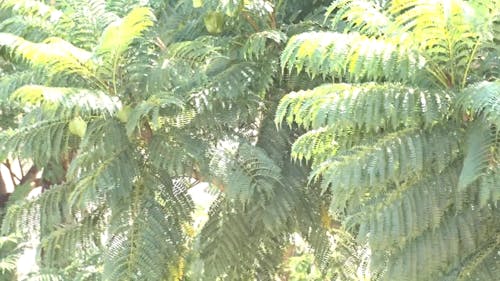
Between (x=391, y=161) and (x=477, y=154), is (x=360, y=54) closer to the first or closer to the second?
(x=391, y=161)

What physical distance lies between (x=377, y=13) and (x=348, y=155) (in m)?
0.44

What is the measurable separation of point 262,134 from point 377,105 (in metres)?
0.81

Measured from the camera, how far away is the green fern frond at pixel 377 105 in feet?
6.25

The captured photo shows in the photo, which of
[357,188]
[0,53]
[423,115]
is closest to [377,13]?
[423,115]

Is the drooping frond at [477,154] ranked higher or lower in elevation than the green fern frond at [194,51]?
lower

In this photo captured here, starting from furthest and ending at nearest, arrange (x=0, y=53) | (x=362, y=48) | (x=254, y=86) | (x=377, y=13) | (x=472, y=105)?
(x=0, y=53) → (x=254, y=86) → (x=377, y=13) → (x=362, y=48) → (x=472, y=105)

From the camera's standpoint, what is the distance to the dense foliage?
Answer: 191 cm

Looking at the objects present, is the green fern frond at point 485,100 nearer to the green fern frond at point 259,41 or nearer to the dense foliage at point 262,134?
the dense foliage at point 262,134

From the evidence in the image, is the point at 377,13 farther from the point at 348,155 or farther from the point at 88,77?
the point at 88,77

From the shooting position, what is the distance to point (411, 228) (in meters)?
1.89

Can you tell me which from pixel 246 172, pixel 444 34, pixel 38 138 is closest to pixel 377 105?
pixel 444 34

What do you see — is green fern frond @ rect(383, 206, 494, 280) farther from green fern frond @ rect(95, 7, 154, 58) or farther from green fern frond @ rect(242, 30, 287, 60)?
green fern frond @ rect(95, 7, 154, 58)

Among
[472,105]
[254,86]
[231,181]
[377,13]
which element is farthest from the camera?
[254,86]

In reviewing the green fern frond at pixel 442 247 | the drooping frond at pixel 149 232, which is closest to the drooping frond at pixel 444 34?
the green fern frond at pixel 442 247
